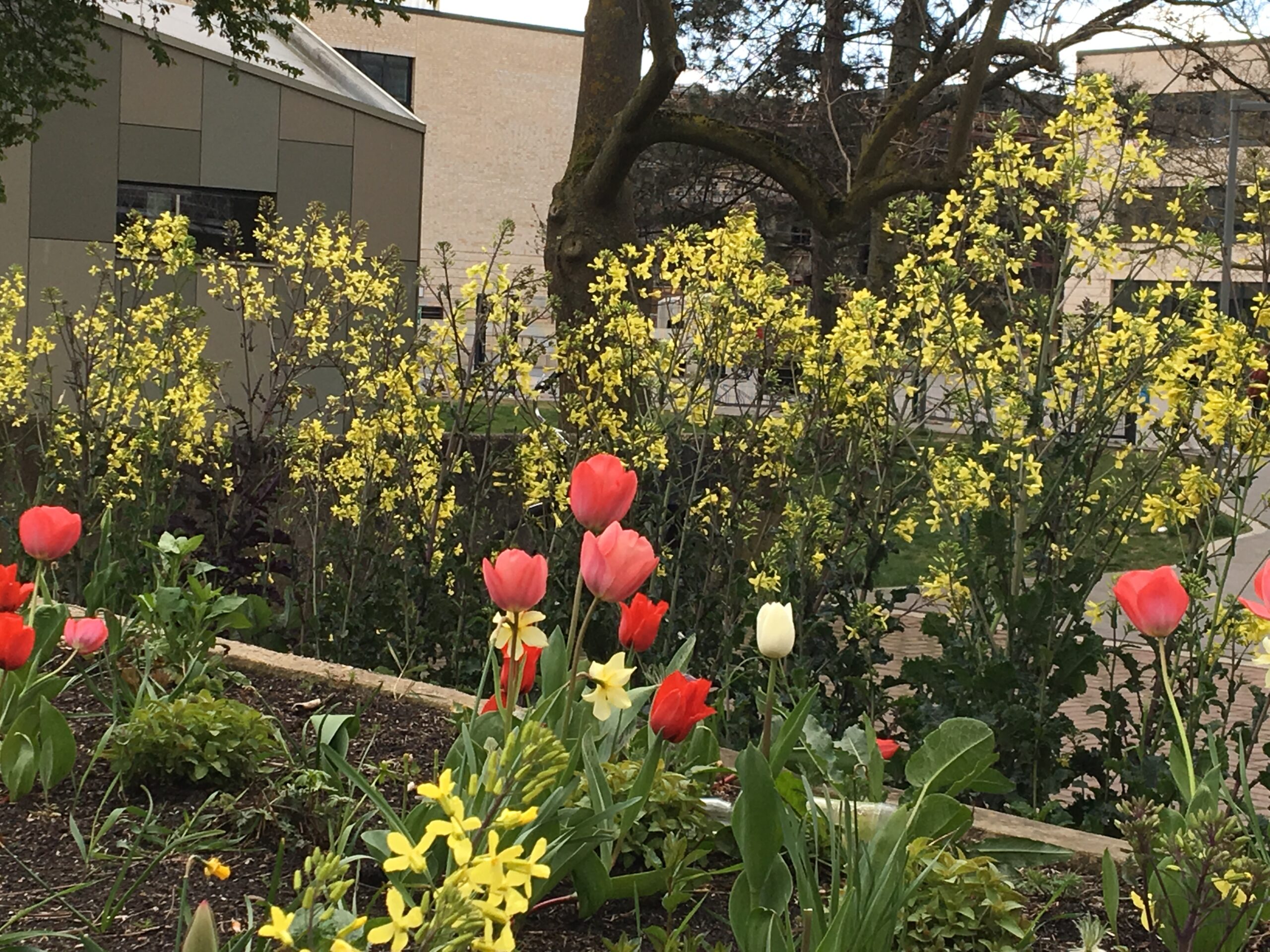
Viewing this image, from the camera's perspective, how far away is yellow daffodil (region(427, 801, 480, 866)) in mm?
1074

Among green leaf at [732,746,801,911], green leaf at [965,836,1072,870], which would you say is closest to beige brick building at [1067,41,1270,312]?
green leaf at [965,836,1072,870]

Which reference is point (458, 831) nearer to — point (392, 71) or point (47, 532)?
point (47, 532)

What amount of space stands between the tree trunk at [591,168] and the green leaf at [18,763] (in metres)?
6.64

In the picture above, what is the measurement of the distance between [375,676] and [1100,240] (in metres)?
2.43

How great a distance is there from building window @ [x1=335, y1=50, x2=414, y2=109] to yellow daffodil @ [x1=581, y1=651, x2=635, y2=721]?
44.7 m

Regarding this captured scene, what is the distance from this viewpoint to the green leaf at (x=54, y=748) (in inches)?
90.9

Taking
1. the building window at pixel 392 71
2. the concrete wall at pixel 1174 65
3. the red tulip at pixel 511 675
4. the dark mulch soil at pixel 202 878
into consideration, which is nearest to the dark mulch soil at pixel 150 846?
the dark mulch soil at pixel 202 878

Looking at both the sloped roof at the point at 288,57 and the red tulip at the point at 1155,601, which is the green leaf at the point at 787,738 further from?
the sloped roof at the point at 288,57

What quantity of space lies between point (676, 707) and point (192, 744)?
912 millimetres

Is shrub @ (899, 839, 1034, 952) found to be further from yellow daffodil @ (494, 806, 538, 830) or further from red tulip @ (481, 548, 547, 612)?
yellow daffodil @ (494, 806, 538, 830)

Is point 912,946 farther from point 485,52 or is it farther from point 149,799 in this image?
point 485,52

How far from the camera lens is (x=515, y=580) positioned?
1.99m

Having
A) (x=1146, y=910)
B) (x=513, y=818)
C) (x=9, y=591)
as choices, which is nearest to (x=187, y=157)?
(x=9, y=591)

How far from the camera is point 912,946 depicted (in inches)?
75.7
